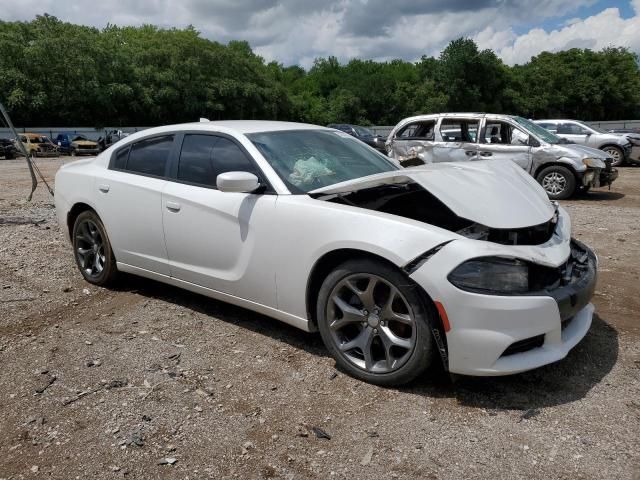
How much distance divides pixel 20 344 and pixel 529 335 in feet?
11.2

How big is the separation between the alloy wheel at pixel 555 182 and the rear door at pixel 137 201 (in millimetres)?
8413

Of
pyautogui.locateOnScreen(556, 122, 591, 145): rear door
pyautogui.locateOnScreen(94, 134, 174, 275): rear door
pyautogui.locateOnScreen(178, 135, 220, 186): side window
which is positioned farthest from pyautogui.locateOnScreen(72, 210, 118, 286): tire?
pyautogui.locateOnScreen(556, 122, 591, 145): rear door

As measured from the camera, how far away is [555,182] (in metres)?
10.7

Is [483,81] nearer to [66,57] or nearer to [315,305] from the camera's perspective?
[66,57]

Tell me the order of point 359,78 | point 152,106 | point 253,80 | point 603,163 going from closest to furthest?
1. point 603,163
2. point 152,106
3. point 253,80
4. point 359,78

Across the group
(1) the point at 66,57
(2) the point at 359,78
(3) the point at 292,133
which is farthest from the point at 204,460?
(2) the point at 359,78

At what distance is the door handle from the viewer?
4094 millimetres

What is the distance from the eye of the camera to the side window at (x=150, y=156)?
14.5ft

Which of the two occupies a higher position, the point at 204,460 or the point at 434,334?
the point at 434,334

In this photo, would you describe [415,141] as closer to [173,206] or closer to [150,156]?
[150,156]

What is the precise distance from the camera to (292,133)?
14.0 ft

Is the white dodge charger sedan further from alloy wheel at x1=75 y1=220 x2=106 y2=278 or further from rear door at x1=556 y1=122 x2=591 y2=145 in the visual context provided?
rear door at x1=556 y1=122 x2=591 y2=145

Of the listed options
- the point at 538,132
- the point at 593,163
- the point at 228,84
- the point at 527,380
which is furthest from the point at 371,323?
the point at 228,84

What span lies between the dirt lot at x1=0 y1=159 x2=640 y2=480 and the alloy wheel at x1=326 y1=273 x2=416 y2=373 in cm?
17
